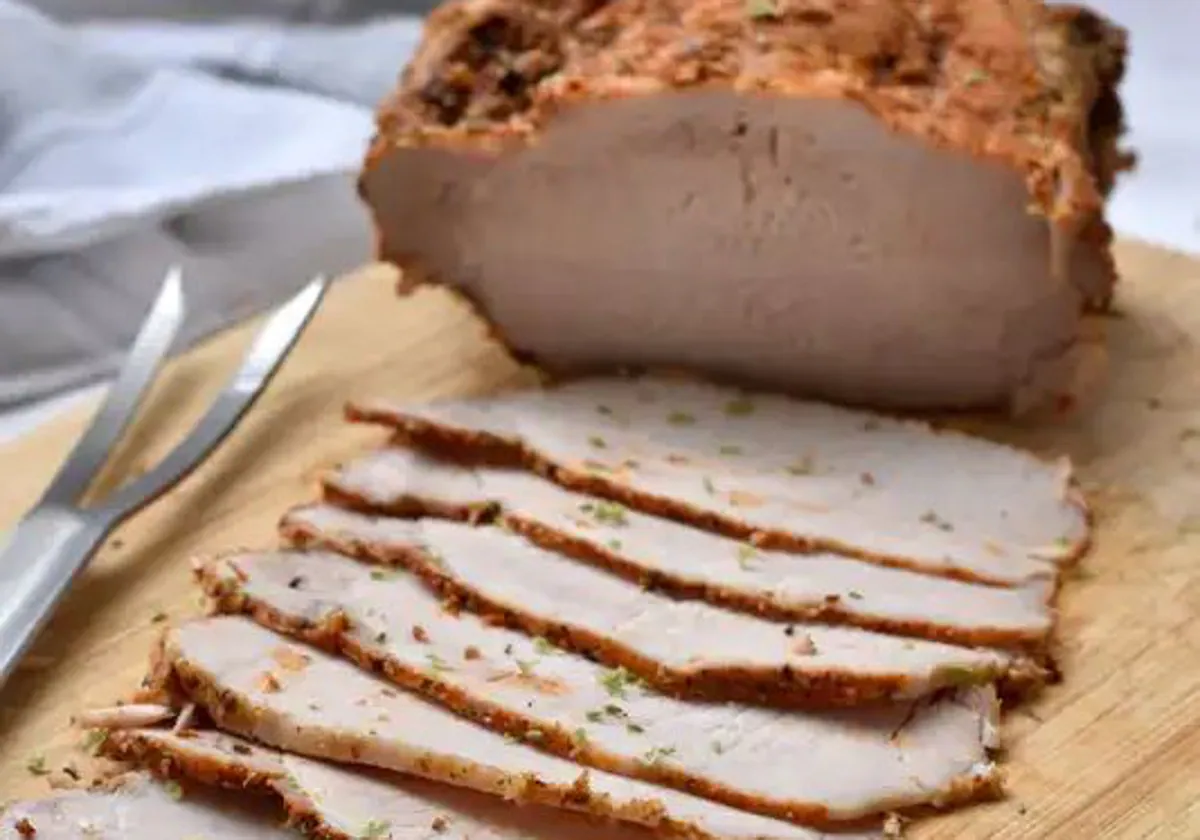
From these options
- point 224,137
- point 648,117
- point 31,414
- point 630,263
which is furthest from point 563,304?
point 224,137

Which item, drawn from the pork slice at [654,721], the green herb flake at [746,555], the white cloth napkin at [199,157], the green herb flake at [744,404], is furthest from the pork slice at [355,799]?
the white cloth napkin at [199,157]

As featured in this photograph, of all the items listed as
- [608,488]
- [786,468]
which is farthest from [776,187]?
[608,488]

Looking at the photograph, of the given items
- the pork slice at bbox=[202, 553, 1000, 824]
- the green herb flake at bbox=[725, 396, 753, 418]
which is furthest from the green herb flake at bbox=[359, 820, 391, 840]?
the green herb flake at bbox=[725, 396, 753, 418]

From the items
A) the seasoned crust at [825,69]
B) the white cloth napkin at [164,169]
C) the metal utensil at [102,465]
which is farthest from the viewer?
the white cloth napkin at [164,169]

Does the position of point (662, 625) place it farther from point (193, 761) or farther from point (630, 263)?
point (630, 263)

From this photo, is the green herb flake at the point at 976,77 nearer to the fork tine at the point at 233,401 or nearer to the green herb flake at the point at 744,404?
the green herb flake at the point at 744,404

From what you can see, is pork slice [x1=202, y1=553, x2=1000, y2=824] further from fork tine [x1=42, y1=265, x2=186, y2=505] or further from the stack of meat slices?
fork tine [x1=42, y1=265, x2=186, y2=505]
